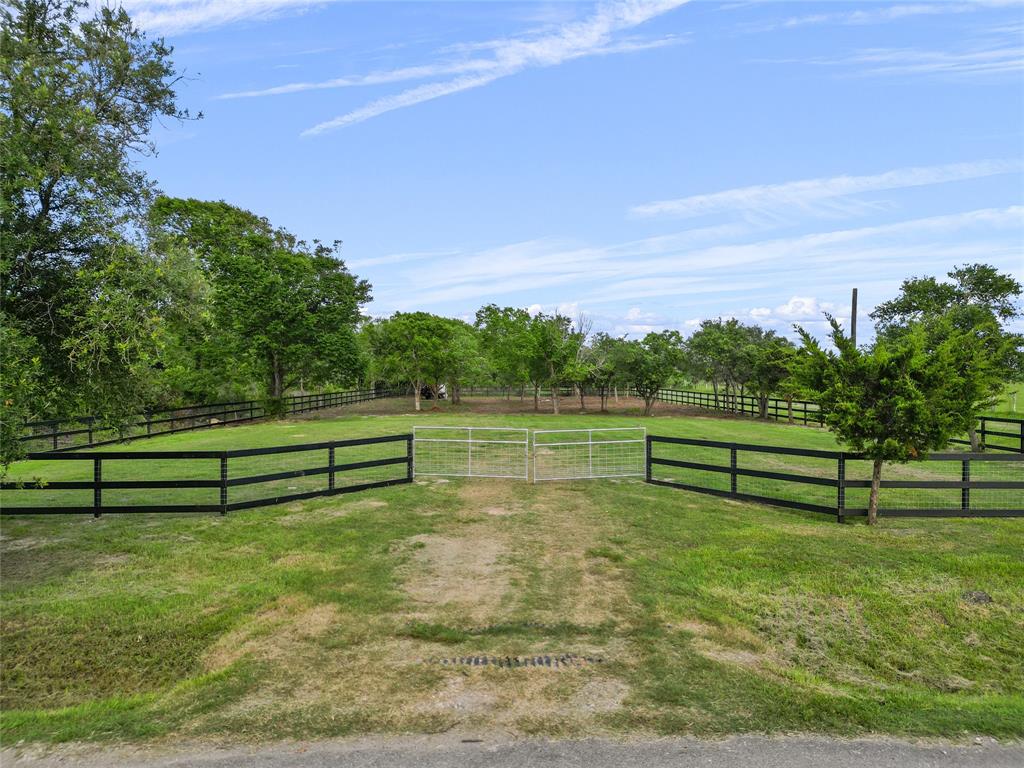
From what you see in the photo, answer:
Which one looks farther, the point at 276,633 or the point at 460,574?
the point at 460,574

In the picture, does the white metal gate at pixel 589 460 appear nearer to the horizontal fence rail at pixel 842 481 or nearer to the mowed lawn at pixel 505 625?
the horizontal fence rail at pixel 842 481

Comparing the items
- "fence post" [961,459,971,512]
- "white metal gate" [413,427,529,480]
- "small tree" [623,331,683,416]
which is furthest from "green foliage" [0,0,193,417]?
"small tree" [623,331,683,416]

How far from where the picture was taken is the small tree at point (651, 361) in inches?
1454

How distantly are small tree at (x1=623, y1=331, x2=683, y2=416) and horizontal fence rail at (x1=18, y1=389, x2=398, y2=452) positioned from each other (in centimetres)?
2180

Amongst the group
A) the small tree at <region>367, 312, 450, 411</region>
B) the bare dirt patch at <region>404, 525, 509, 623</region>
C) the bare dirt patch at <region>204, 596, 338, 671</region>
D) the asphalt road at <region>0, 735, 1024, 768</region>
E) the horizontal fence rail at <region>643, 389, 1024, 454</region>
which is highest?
the small tree at <region>367, 312, 450, 411</region>

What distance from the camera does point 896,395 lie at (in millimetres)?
8820

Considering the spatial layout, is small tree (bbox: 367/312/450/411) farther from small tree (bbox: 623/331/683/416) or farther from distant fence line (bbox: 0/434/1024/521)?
distant fence line (bbox: 0/434/1024/521)

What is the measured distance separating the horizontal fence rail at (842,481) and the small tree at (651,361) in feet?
61.3

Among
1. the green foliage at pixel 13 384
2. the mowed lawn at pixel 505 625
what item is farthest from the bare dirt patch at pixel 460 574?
the green foliage at pixel 13 384

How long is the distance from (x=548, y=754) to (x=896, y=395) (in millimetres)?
8218

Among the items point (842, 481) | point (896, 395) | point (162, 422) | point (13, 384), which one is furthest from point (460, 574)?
point (162, 422)

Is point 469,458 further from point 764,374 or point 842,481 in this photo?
point 764,374

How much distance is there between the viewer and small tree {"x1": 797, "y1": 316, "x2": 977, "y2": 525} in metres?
8.61

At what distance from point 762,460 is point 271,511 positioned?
550 inches
